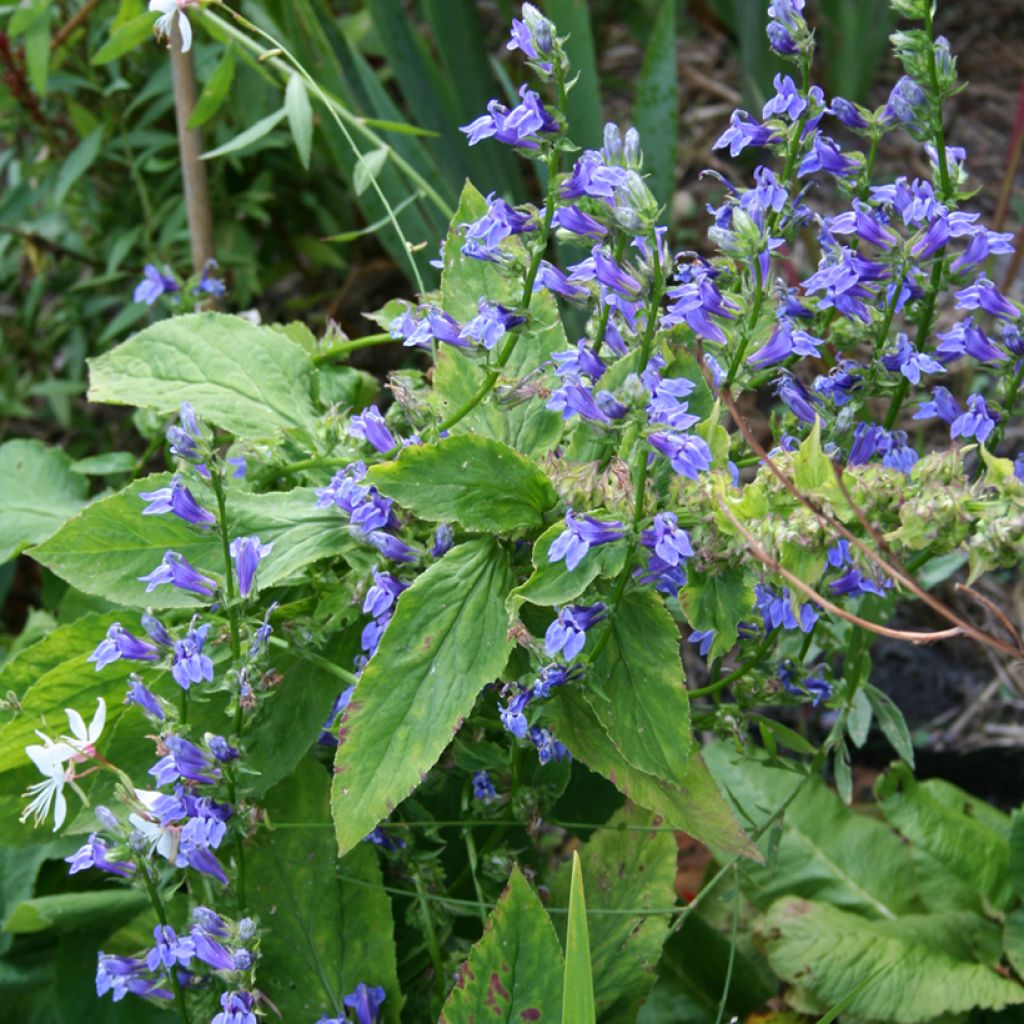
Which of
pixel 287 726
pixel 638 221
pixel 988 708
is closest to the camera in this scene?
pixel 638 221

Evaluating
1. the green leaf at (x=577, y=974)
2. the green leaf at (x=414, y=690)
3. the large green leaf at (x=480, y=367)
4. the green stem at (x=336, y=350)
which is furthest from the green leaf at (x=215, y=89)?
the green leaf at (x=577, y=974)

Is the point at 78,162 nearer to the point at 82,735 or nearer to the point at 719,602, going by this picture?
the point at 82,735

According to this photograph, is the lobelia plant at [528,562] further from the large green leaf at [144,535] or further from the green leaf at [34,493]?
the green leaf at [34,493]

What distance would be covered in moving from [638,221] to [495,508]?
245mm

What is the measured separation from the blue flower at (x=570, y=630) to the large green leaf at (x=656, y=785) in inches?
2.9

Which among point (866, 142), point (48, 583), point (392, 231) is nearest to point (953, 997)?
point (48, 583)

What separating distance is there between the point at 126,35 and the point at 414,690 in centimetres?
90

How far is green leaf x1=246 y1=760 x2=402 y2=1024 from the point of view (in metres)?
1.13

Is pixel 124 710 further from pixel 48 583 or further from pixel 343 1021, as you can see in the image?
pixel 48 583

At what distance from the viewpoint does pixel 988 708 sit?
189 centimetres

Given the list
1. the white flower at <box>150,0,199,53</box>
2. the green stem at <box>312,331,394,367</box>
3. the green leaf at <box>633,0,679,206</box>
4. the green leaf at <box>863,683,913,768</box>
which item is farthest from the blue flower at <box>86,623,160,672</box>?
the green leaf at <box>633,0,679,206</box>

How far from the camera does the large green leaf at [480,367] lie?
105 centimetres

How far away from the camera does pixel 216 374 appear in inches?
50.3

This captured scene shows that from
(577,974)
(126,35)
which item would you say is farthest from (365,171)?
(577,974)
